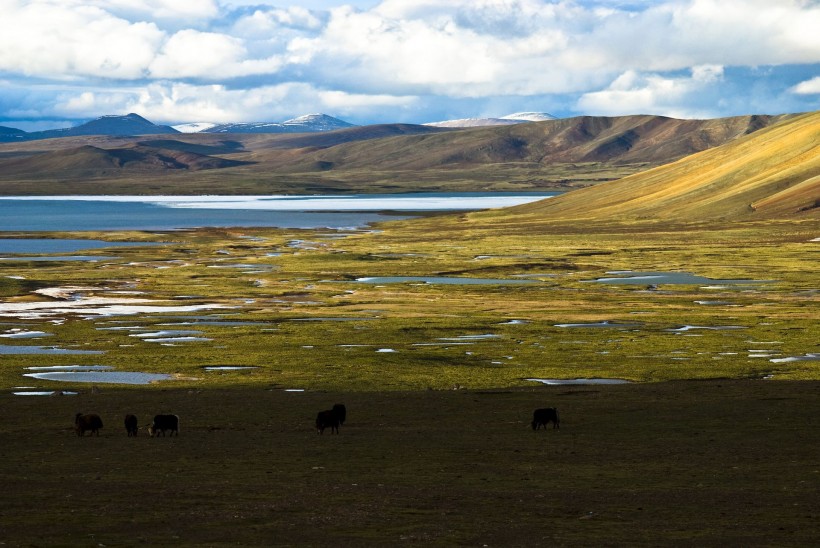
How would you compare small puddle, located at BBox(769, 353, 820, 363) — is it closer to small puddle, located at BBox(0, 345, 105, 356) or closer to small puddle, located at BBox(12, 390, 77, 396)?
small puddle, located at BBox(12, 390, 77, 396)

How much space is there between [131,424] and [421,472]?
11.4 metres

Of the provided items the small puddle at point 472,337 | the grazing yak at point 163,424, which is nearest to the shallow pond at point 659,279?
the small puddle at point 472,337

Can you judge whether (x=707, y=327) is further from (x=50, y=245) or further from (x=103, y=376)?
(x=50, y=245)

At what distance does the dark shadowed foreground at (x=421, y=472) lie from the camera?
22.1 m

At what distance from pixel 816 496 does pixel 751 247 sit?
490 feet

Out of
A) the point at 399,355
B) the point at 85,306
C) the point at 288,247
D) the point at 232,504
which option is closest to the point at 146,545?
the point at 232,504

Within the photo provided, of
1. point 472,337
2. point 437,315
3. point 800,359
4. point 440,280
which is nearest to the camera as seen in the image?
point 800,359

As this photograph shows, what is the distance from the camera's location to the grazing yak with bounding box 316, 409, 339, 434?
35.7 meters

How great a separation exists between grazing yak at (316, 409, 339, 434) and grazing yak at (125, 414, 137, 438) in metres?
5.91

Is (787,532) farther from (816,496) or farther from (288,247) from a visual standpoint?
(288,247)

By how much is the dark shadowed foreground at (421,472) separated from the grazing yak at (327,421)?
773mm

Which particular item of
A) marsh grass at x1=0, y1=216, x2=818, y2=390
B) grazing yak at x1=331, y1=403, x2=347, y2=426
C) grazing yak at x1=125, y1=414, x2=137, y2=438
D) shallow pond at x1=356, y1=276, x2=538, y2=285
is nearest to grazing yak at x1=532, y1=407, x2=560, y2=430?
grazing yak at x1=331, y1=403, x2=347, y2=426

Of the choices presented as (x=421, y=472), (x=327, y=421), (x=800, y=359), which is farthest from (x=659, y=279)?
(x=421, y=472)

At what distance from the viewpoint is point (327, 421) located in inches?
1416
